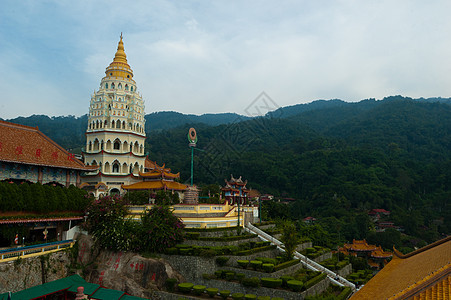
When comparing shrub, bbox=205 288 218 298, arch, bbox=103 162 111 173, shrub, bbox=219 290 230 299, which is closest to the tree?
shrub, bbox=205 288 218 298

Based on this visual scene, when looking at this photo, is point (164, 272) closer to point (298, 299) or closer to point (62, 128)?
point (298, 299)

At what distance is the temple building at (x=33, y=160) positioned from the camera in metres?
28.0

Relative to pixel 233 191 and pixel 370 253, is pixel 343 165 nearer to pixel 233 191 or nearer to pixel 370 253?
pixel 370 253

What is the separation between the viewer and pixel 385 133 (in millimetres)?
153625

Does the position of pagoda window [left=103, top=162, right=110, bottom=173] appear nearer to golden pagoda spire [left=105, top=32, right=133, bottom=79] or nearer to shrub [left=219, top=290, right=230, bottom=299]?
golden pagoda spire [left=105, top=32, right=133, bottom=79]

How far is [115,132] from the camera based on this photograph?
42438 mm

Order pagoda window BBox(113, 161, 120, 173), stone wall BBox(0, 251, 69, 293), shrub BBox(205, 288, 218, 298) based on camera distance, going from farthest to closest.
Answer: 1. pagoda window BBox(113, 161, 120, 173)
2. shrub BBox(205, 288, 218, 298)
3. stone wall BBox(0, 251, 69, 293)

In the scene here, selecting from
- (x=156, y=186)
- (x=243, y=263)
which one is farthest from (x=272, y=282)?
(x=156, y=186)

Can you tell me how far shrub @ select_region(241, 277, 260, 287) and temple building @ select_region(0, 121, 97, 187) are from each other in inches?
787

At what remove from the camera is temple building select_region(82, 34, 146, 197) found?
135 feet

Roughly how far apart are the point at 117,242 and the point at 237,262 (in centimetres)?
979

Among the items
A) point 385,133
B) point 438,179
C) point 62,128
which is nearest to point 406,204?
point 438,179

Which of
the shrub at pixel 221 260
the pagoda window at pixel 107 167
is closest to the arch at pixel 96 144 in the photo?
the pagoda window at pixel 107 167

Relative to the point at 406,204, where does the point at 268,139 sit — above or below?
above
